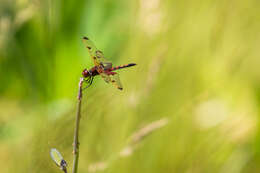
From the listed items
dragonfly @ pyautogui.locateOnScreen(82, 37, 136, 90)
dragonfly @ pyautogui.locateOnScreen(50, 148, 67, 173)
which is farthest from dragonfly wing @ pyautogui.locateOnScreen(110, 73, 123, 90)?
dragonfly @ pyautogui.locateOnScreen(50, 148, 67, 173)

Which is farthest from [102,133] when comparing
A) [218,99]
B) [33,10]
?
[33,10]

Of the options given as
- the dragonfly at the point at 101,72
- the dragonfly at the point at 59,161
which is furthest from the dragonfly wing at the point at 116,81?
the dragonfly at the point at 59,161

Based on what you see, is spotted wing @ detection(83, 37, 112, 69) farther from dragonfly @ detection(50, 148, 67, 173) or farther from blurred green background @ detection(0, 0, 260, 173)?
dragonfly @ detection(50, 148, 67, 173)

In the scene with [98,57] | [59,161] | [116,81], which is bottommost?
[59,161]

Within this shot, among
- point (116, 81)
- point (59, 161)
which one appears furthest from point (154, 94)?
point (59, 161)

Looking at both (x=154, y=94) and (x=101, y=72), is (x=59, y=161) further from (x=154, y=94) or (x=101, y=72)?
(x=154, y=94)

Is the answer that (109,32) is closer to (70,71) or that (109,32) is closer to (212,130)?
(70,71)

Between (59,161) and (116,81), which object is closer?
(59,161)

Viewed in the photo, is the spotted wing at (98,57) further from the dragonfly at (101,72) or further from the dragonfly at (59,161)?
the dragonfly at (59,161)

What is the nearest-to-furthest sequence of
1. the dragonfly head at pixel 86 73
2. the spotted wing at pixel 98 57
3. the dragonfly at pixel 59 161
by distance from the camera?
the dragonfly at pixel 59 161
the dragonfly head at pixel 86 73
the spotted wing at pixel 98 57
